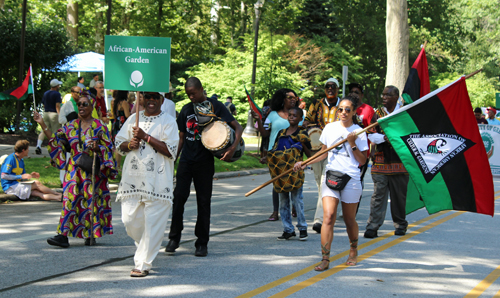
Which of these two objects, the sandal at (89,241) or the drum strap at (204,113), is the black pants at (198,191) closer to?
the drum strap at (204,113)

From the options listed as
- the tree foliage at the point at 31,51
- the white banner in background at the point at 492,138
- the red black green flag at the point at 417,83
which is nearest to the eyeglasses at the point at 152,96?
the red black green flag at the point at 417,83

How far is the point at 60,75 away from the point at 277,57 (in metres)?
11.6

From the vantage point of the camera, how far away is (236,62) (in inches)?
1220

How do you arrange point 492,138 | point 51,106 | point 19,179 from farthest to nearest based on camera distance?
point 492,138, point 51,106, point 19,179

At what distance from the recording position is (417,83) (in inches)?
315

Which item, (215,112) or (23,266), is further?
(215,112)

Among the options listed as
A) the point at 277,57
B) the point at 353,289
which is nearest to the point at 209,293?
the point at 353,289

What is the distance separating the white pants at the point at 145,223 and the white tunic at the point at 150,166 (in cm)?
8

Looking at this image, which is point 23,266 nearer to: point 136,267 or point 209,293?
point 136,267

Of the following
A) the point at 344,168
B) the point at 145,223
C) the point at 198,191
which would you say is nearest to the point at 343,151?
the point at 344,168

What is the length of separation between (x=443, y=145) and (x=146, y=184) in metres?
3.32

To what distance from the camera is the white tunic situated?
5.66m

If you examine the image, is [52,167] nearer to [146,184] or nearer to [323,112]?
[323,112]

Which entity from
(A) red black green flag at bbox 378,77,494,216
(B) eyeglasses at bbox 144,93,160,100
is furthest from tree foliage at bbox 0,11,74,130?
(A) red black green flag at bbox 378,77,494,216
